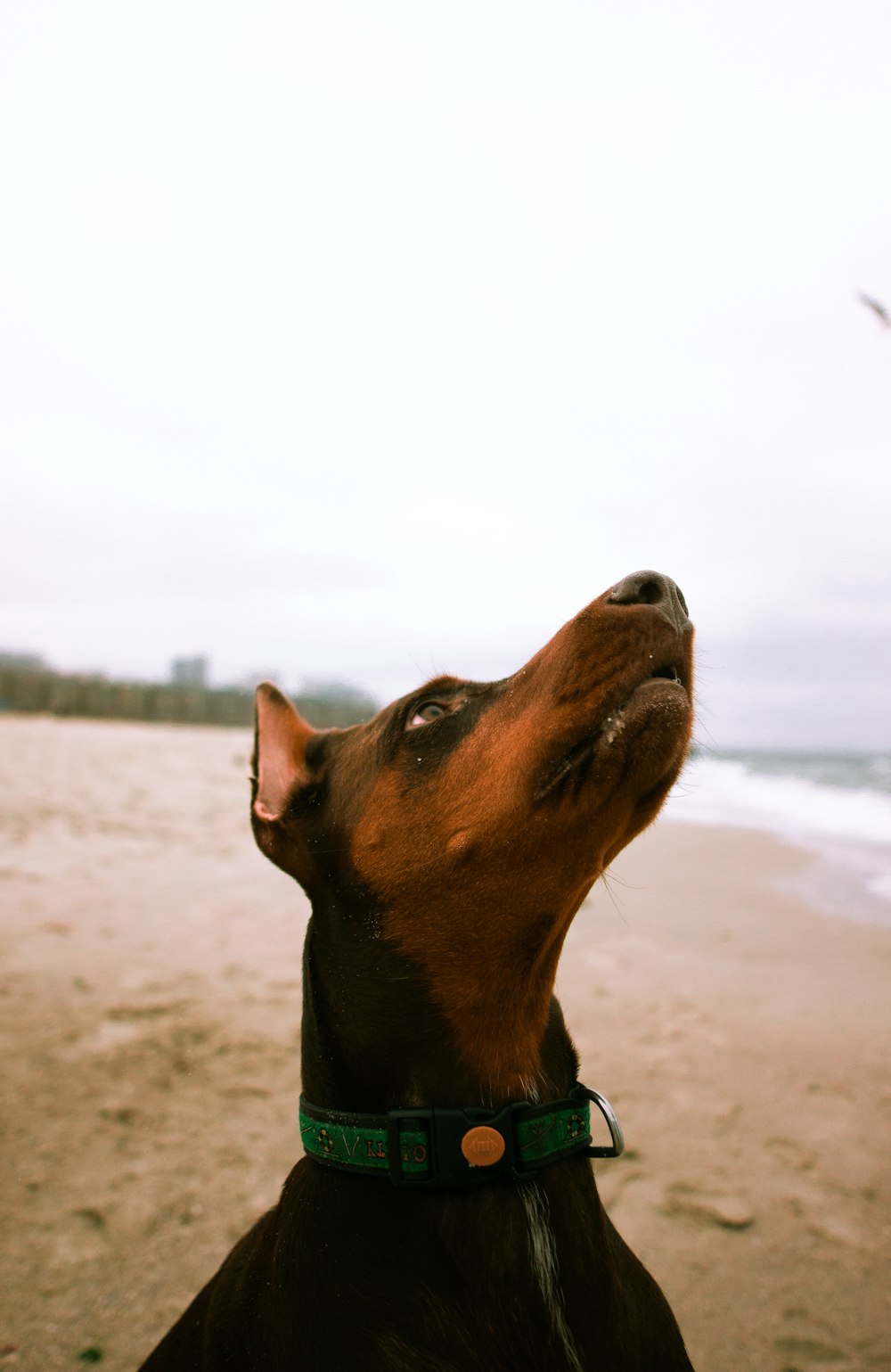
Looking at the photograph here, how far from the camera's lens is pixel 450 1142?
1.79 meters

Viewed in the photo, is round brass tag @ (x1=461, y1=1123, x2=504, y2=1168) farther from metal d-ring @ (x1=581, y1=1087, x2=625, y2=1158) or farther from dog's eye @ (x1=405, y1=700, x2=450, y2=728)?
dog's eye @ (x1=405, y1=700, x2=450, y2=728)

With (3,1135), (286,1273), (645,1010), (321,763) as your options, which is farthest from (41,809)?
(286,1273)

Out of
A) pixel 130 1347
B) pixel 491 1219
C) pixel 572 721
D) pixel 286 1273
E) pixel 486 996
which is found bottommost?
pixel 130 1347

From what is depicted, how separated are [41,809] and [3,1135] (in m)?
7.20

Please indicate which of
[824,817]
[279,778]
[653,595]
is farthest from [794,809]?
[653,595]

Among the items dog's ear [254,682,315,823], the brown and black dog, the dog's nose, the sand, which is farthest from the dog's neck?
the sand

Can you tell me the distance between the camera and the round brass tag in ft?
5.83

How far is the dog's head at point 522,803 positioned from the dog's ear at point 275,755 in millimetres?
354

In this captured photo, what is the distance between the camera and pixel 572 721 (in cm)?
187

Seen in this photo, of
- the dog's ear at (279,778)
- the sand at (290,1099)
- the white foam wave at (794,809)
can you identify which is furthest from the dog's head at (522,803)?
the white foam wave at (794,809)

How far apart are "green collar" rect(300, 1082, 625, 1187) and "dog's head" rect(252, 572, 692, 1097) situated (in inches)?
8.1

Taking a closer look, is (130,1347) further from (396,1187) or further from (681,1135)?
(681,1135)

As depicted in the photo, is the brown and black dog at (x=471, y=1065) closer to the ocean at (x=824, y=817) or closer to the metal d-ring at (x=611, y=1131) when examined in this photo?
the metal d-ring at (x=611, y=1131)

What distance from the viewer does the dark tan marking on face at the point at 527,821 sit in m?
1.85
